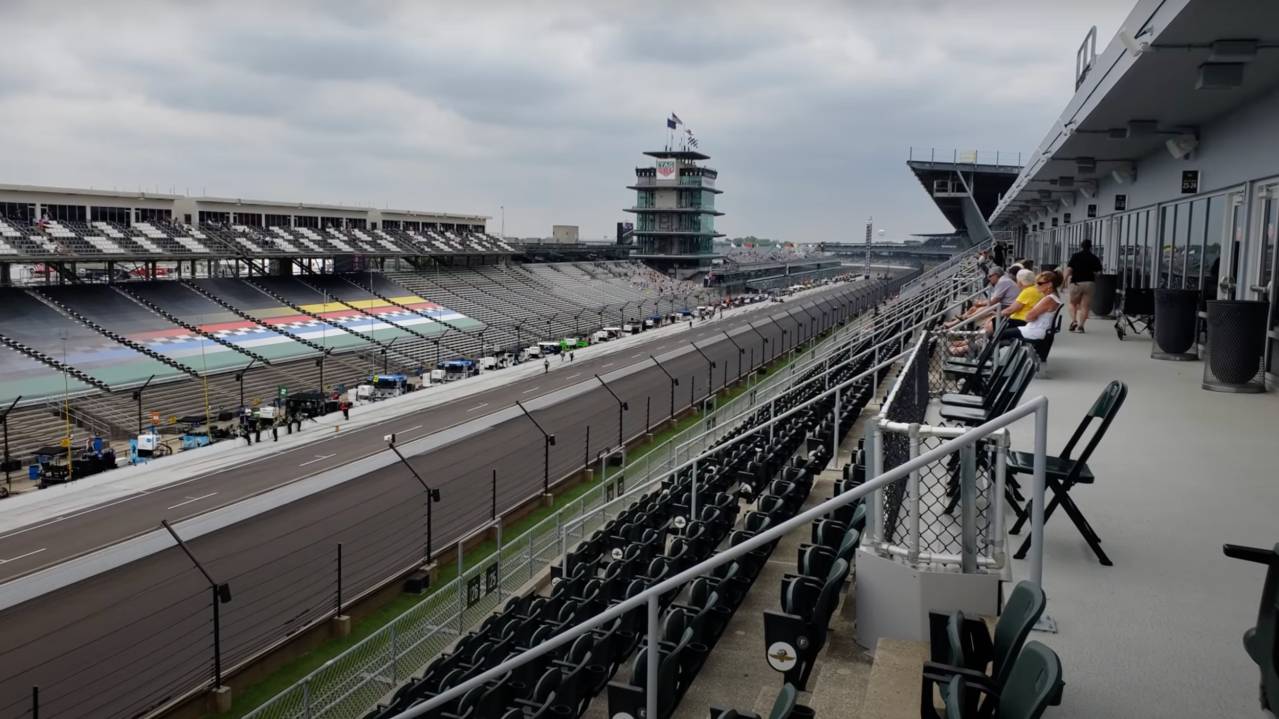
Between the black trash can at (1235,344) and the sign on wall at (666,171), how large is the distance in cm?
9587

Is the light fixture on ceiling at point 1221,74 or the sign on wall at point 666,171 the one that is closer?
the light fixture on ceiling at point 1221,74

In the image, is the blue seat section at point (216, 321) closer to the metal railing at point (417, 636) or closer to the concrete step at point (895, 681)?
the metal railing at point (417, 636)

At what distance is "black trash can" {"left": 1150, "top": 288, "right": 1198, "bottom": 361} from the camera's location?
10.3 metres

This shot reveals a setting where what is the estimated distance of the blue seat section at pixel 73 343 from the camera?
32812 millimetres

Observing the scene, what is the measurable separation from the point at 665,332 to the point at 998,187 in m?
21.5

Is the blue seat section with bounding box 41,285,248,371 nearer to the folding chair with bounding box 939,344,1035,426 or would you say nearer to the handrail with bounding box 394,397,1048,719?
the folding chair with bounding box 939,344,1035,426

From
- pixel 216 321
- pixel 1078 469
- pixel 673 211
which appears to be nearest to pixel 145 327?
pixel 216 321

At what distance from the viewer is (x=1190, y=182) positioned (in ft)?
38.5

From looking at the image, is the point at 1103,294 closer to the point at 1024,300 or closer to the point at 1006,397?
the point at 1024,300

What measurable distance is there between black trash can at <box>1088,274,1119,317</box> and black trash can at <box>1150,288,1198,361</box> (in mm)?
6255

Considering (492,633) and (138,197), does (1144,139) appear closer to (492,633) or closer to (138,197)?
(492,633)

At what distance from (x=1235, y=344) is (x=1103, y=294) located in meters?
8.69

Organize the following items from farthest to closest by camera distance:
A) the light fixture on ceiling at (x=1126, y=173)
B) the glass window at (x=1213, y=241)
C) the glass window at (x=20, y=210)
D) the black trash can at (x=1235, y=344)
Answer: the glass window at (x=20, y=210) → the light fixture on ceiling at (x=1126, y=173) → the glass window at (x=1213, y=241) → the black trash can at (x=1235, y=344)

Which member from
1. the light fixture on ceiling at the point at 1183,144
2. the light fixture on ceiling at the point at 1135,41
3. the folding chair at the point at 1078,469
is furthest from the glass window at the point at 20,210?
the folding chair at the point at 1078,469
